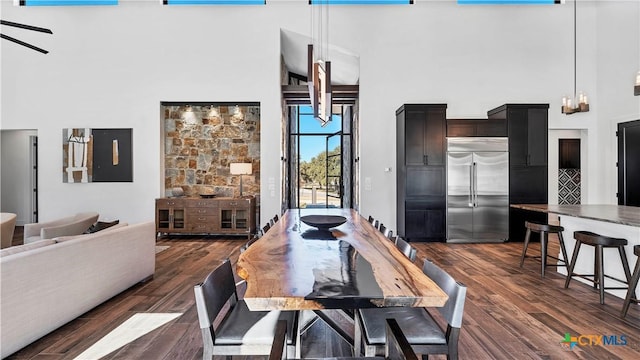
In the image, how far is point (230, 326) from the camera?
1.49m

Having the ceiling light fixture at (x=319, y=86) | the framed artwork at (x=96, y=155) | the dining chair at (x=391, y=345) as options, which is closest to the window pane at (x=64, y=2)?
the framed artwork at (x=96, y=155)

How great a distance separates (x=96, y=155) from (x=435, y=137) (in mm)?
6230

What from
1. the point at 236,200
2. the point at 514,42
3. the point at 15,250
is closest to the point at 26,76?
the point at 236,200

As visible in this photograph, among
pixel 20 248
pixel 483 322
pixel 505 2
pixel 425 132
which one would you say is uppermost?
pixel 505 2

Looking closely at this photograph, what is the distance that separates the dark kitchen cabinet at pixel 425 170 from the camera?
18.2 feet

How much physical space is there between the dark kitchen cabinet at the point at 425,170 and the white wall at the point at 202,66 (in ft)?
2.02

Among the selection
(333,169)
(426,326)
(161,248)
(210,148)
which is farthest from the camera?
(333,169)

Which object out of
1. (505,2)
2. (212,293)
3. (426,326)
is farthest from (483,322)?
(505,2)

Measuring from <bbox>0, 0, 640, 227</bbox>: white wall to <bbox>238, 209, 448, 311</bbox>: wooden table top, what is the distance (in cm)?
428

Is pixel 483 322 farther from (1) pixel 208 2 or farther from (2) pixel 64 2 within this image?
(2) pixel 64 2

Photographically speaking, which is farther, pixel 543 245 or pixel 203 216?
pixel 203 216

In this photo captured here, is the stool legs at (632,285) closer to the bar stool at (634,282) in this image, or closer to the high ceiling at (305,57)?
the bar stool at (634,282)

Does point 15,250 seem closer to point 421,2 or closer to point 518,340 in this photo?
point 518,340

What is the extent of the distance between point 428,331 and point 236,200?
5.00 metres
